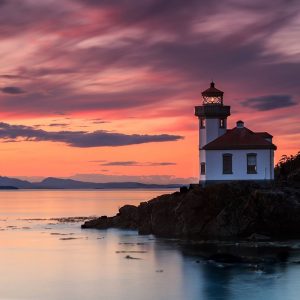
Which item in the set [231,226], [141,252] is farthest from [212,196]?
[141,252]

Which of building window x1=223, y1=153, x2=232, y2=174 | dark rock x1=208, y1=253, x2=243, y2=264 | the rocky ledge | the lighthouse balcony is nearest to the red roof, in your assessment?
building window x1=223, y1=153, x2=232, y2=174

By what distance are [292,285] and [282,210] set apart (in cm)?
2045

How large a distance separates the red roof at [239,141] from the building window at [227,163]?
706mm

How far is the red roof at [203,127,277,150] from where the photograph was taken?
60.4m

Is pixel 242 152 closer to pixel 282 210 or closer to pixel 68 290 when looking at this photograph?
pixel 282 210

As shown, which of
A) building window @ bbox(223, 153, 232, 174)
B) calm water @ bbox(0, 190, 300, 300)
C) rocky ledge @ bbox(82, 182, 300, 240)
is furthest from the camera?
building window @ bbox(223, 153, 232, 174)

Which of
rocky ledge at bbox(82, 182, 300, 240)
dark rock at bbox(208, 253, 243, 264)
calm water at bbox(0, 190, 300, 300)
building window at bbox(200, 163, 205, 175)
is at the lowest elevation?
calm water at bbox(0, 190, 300, 300)

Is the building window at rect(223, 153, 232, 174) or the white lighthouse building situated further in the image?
the building window at rect(223, 153, 232, 174)

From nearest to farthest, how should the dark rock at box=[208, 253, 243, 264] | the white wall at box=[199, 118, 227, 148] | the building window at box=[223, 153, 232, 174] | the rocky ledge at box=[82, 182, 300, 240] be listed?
1. the dark rock at box=[208, 253, 243, 264]
2. the rocky ledge at box=[82, 182, 300, 240]
3. the building window at box=[223, 153, 232, 174]
4. the white wall at box=[199, 118, 227, 148]

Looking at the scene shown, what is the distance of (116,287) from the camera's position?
37.5 metres

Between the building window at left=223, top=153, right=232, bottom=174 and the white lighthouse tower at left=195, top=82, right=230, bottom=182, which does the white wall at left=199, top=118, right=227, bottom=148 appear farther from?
the building window at left=223, top=153, right=232, bottom=174

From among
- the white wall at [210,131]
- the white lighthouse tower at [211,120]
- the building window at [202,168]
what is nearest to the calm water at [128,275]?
the building window at [202,168]

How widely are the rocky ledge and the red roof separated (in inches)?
145

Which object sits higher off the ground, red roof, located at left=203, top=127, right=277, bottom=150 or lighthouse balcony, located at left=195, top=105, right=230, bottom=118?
lighthouse balcony, located at left=195, top=105, right=230, bottom=118
